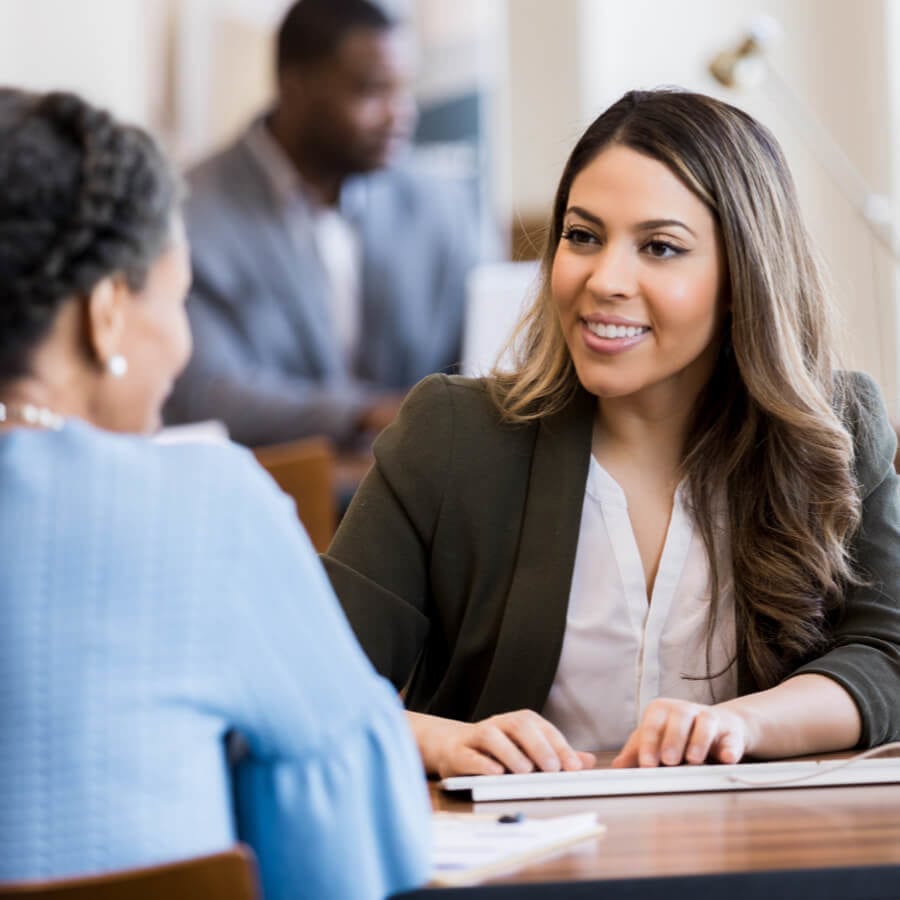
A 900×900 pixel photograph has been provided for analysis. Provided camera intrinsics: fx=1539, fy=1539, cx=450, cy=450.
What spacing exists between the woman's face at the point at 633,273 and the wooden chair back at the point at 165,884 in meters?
0.99

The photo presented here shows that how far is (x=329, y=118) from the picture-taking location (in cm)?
540

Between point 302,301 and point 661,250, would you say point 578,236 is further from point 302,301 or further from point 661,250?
point 302,301

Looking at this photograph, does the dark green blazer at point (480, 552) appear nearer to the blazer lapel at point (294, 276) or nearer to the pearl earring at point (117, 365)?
the pearl earring at point (117, 365)

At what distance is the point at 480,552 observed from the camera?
1791mm

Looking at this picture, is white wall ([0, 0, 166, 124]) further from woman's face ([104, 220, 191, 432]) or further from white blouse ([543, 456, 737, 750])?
woman's face ([104, 220, 191, 432])

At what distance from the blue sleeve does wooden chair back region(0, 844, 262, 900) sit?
0.21 meters

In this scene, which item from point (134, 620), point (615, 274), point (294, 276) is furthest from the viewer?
point (294, 276)

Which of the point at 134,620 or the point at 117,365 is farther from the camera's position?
the point at 117,365

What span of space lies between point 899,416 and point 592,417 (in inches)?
114

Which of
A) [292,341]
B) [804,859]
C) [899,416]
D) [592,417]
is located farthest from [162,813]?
[292,341]

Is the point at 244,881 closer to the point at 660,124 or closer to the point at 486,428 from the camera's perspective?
the point at 486,428

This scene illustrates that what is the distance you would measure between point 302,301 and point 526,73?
1171 millimetres

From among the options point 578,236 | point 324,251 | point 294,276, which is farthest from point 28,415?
point 324,251

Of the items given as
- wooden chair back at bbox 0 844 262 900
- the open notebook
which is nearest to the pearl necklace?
wooden chair back at bbox 0 844 262 900
